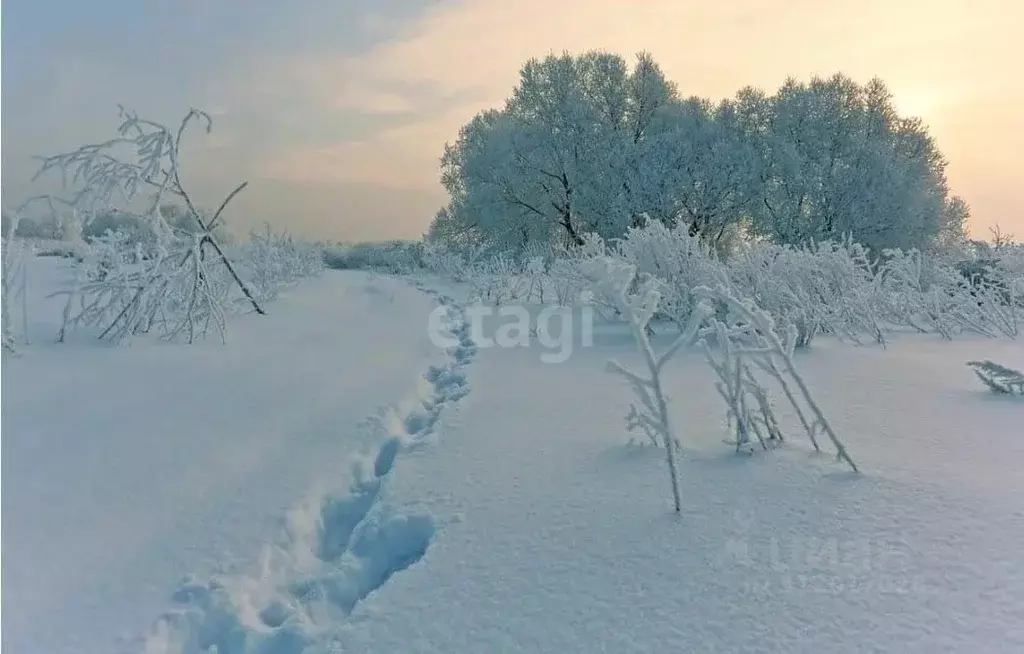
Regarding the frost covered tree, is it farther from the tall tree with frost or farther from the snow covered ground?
the snow covered ground

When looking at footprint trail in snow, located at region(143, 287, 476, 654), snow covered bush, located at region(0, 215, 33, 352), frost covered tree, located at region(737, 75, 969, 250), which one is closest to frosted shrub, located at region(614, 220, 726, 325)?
footprint trail in snow, located at region(143, 287, 476, 654)

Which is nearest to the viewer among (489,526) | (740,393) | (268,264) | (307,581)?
(307,581)

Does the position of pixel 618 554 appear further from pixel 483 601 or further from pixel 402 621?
pixel 402 621

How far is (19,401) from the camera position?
3.97 meters

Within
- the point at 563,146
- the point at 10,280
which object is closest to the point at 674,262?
the point at 10,280

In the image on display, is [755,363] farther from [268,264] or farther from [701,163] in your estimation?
[701,163]

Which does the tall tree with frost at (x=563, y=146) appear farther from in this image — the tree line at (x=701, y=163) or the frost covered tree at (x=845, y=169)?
the frost covered tree at (x=845, y=169)

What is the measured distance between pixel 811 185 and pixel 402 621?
19.2 m

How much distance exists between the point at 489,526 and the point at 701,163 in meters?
18.2

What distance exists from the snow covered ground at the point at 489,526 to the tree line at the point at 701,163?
14.4 meters

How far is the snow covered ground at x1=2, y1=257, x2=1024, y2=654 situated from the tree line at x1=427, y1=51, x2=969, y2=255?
14.4 m

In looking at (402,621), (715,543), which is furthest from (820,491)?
(402,621)

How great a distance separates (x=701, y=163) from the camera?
62.0ft

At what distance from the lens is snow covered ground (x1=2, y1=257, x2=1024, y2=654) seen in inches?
75.0
